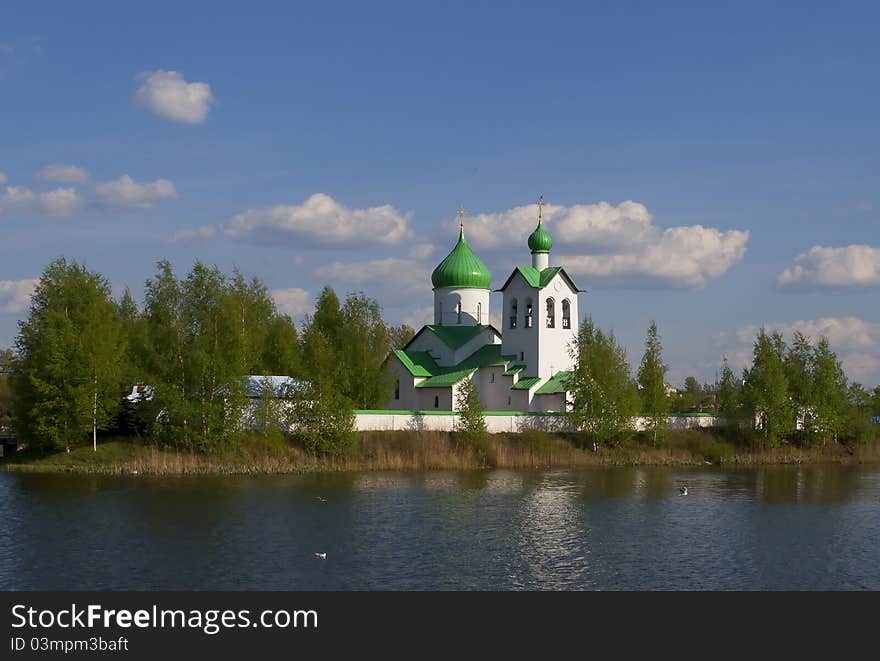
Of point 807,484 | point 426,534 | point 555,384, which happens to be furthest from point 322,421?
point 807,484

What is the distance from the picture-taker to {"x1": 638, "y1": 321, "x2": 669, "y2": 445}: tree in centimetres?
6125

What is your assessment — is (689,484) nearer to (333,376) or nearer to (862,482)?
(862,482)

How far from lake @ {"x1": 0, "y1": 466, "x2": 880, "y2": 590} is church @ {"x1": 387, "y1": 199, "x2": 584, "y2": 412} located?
1681 cm

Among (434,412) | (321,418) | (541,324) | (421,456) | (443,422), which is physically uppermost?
(541,324)

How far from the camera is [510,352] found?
211ft

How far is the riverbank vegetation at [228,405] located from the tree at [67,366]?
7cm

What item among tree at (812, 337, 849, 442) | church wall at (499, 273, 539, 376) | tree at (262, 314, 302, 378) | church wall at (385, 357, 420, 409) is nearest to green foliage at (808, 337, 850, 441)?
Result: tree at (812, 337, 849, 442)

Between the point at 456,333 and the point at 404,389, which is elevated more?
the point at 456,333

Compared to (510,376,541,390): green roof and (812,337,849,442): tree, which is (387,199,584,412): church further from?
(812,337,849,442): tree

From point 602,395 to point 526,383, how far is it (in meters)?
6.03

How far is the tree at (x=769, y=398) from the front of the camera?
202ft

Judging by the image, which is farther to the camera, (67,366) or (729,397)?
(729,397)

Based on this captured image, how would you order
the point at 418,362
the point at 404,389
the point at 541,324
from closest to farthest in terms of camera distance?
the point at 541,324 → the point at 404,389 → the point at 418,362

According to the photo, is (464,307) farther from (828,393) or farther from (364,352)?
(828,393)
